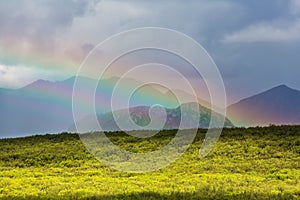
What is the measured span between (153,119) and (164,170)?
19.6ft

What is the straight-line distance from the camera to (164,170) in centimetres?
2091

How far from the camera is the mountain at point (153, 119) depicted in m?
26.0

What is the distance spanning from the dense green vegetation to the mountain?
0.79 meters

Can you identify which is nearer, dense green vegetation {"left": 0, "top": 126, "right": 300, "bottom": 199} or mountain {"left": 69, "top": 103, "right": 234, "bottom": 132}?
dense green vegetation {"left": 0, "top": 126, "right": 300, "bottom": 199}

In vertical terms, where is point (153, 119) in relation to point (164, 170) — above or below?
above

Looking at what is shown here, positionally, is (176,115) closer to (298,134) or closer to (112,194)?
(298,134)

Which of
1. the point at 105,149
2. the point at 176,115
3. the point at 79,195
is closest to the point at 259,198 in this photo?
the point at 79,195

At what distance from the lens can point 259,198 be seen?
1365 cm

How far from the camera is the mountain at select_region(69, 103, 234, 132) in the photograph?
2595cm

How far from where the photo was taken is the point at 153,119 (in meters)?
26.6

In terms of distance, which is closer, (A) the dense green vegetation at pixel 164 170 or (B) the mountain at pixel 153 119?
(A) the dense green vegetation at pixel 164 170

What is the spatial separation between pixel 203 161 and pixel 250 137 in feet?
12.5

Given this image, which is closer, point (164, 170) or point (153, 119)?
point (164, 170)

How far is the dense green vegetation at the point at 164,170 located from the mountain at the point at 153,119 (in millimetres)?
795
